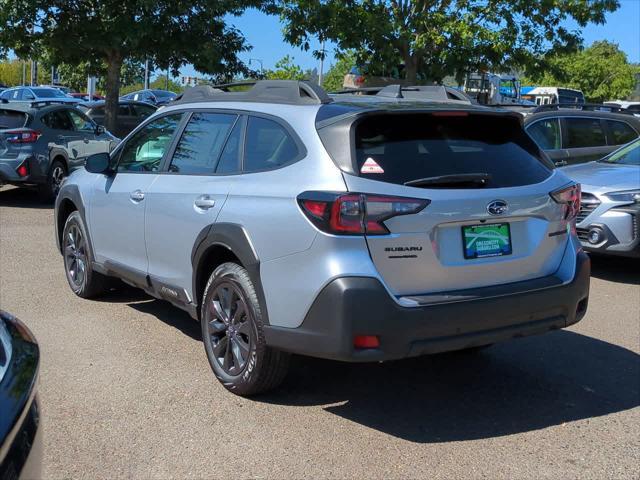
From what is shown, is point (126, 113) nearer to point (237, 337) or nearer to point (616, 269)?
point (616, 269)

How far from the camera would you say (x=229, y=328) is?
448 cm

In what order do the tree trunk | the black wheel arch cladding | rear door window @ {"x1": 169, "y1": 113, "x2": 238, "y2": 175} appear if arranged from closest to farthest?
the black wheel arch cladding
rear door window @ {"x1": 169, "y1": 113, "x2": 238, "y2": 175}
the tree trunk

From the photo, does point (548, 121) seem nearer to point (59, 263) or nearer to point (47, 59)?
point (59, 263)

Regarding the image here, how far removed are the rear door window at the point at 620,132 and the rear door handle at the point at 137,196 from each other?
835 cm

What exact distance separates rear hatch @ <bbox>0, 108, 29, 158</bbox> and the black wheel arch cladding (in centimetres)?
832

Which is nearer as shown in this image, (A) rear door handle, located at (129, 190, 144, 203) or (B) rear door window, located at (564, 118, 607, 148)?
(A) rear door handle, located at (129, 190, 144, 203)

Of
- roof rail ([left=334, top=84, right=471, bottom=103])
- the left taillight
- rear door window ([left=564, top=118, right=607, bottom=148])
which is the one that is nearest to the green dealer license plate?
the left taillight

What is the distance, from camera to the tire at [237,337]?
4.20m

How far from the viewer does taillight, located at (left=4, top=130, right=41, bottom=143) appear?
11914 millimetres

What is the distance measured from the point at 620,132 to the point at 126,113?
A: 45.2 feet

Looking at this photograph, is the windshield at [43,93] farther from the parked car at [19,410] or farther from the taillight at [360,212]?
the parked car at [19,410]

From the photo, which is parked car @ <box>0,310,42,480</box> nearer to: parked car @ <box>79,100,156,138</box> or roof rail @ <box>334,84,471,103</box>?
roof rail @ <box>334,84,471,103</box>

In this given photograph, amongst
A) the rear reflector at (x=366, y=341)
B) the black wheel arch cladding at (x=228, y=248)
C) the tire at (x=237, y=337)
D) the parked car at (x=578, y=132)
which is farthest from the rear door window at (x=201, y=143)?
the parked car at (x=578, y=132)

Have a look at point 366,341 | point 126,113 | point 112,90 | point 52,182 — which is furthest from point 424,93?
point 126,113
